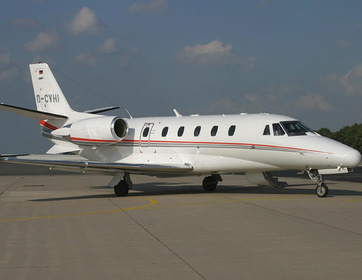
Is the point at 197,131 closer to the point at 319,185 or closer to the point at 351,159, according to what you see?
the point at 319,185

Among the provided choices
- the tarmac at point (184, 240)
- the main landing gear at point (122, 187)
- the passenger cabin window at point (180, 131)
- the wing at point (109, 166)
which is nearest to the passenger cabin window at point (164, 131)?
the passenger cabin window at point (180, 131)

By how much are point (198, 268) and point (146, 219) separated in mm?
5288

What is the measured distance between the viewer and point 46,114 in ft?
72.3

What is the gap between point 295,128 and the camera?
57.0 feet

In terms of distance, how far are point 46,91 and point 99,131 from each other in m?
4.27

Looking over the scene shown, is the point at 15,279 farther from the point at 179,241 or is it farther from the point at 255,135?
the point at 255,135

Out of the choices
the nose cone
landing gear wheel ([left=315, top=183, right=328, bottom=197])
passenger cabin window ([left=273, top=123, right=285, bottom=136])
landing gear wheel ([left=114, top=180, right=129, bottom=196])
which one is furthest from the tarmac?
landing gear wheel ([left=114, top=180, right=129, bottom=196])

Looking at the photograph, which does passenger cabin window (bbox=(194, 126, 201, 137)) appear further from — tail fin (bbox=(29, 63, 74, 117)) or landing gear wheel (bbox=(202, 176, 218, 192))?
tail fin (bbox=(29, 63, 74, 117))

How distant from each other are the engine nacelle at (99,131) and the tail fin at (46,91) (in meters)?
2.12

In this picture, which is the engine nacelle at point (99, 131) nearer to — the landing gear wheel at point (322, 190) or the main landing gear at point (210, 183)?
the main landing gear at point (210, 183)

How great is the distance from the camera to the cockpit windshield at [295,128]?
1722 cm

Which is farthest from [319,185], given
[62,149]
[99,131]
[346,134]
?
[346,134]

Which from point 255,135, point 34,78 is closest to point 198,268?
point 255,135

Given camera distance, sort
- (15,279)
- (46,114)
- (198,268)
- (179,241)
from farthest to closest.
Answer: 1. (46,114)
2. (179,241)
3. (198,268)
4. (15,279)
